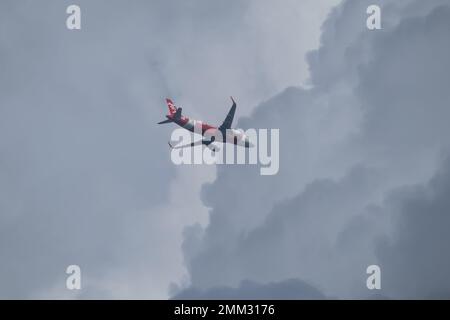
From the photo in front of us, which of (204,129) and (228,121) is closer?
(228,121)

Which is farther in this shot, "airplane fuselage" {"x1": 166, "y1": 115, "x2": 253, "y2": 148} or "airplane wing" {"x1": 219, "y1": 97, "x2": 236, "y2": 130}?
"airplane fuselage" {"x1": 166, "y1": 115, "x2": 253, "y2": 148}

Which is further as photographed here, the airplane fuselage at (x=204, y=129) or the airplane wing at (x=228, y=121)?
the airplane fuselage at (x=204, y=129)
